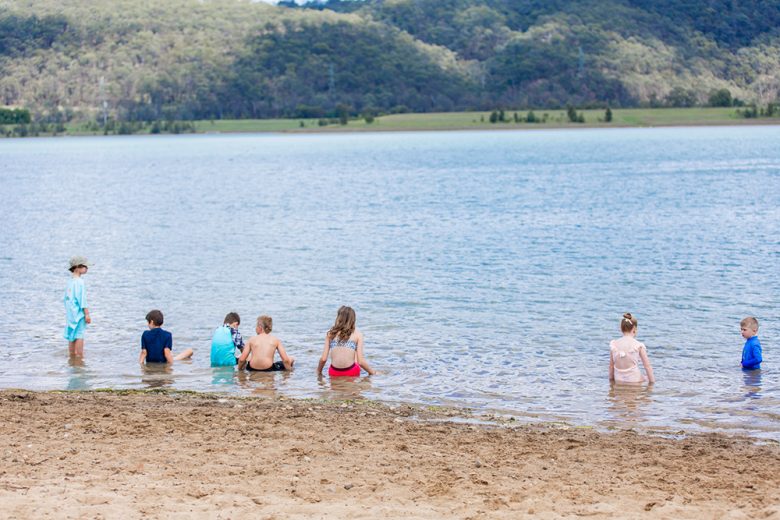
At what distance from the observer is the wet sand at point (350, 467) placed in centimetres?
745

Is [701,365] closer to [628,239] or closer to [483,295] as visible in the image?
[483,295]

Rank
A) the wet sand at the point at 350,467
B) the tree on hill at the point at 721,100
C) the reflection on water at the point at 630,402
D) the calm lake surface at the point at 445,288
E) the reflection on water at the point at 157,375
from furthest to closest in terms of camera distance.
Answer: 1. the tree on hill at the point at 721,100
2. the reflection on water at the point at 157,375
3. the calm lake surface at the point at 445,288
4. the reflection on water at the point at 630,402
5. the wet sand at the point at 350,467

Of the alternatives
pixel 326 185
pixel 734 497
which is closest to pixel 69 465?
pixel 734 497

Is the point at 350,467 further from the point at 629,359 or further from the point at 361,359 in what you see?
the point at 629,359

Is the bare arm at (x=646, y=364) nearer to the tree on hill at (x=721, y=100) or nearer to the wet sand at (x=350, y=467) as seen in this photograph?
the wet sand at (x=350, y=467)

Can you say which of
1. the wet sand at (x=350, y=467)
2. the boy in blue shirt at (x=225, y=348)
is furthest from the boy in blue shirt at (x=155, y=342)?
the wet sand at (x=350, y=467)

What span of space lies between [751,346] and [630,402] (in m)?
2.47

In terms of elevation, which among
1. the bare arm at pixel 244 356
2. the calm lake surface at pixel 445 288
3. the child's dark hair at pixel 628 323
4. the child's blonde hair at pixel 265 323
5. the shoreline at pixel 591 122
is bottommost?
the calm lake surface at pixel 445 288

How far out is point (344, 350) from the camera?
1352cm

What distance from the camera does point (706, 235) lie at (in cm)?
3416

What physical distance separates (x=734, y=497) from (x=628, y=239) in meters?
26.7

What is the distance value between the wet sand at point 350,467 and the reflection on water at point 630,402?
981 mm

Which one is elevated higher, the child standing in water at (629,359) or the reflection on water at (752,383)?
the child standing in water at (629,359)

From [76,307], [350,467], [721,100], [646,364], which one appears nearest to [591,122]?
[721,100]
